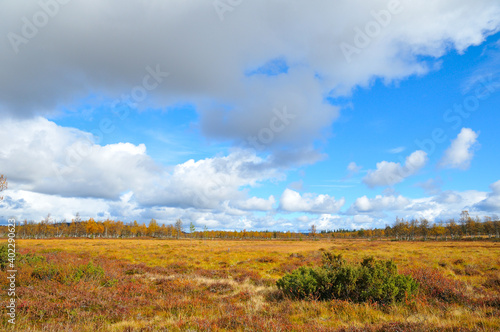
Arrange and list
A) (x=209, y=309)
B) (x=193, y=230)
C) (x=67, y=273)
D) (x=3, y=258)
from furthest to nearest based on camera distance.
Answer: (x=193, y=230)
(x=3, y=258)
(x=67, y=273)
(x=209, y=309)

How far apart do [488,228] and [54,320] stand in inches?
5800

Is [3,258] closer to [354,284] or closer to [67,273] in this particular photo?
[67,273]

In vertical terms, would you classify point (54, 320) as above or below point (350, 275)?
below

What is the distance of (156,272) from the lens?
17.8 metres

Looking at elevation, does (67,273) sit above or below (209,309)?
above

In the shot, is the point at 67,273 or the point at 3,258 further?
the point at 3,258

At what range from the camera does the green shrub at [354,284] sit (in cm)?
920

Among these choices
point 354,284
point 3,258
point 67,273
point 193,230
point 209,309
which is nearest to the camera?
point 209,309

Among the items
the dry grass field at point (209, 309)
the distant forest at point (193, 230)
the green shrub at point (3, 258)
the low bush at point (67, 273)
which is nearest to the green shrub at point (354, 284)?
the dry grass field at point (209, 309)

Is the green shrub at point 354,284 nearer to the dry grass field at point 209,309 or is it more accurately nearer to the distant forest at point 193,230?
the dry grass field at point 209,309

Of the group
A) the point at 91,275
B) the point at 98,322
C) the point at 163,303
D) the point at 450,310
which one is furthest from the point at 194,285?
the point at 450,310

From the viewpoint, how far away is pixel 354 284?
983 cm

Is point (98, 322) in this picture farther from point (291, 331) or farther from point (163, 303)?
point (291, 331)

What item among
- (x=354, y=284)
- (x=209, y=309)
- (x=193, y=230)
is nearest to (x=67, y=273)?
(x=209, y=309)
